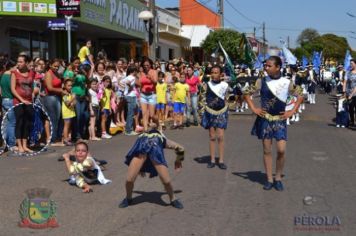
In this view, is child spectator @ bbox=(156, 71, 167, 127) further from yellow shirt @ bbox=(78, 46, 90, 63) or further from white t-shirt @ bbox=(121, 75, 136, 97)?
yellow shirt @ bbox=(78, 46, 90, 63)

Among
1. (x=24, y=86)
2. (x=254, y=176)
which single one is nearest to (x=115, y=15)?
(x=24, y=86)

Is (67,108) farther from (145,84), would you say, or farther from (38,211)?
(38,211)

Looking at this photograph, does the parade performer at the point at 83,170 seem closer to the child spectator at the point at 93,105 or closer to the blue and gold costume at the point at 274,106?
the blue and gold costume at the point at 274,106

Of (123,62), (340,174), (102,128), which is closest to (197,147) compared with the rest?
(102,128)

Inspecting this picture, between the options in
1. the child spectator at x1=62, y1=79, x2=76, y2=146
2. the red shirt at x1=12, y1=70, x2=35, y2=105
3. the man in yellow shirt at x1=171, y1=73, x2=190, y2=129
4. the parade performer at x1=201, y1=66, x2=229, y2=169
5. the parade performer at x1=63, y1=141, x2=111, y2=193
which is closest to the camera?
the parade performer at x1=63, y1=141, x2=111, y2=193

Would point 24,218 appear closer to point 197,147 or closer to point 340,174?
point 340,174

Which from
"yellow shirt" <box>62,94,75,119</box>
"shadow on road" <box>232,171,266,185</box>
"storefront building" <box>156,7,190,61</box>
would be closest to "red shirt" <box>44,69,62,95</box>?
"yellow shirt" <box>62,94,75,119</box>

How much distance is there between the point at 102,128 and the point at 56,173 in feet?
15.5

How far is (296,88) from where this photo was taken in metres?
8.23

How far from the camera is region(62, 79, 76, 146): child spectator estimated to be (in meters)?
12.0

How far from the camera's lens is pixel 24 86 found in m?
10.6

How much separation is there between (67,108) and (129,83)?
2553 millimetres

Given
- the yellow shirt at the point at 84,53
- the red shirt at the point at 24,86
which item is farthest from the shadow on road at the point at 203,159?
the yellow shirt at the point at 84,53

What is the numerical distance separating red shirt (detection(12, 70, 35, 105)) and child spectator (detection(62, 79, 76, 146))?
1.27 meters
